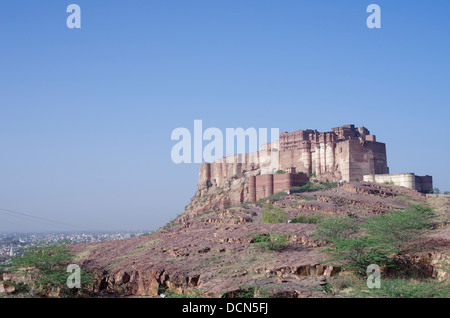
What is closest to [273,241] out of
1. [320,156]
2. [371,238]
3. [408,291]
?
[371,238]

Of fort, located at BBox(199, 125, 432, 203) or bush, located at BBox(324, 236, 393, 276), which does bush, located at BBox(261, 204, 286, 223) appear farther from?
fort, located at BBox(199, 125, 432, 203)

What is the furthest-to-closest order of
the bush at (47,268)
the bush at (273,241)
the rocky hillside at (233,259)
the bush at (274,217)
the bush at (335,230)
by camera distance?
the bush at (274,217), the bush at (335,230), the bush at (273,241), the bush at (47,268), the rocky hillside at (233,259)

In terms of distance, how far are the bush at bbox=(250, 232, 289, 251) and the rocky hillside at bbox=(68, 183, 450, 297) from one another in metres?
0.10

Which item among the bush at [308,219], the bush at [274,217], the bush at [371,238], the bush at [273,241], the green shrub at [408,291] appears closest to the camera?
the green shrub at [408,291]

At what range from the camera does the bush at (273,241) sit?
77.3 feet

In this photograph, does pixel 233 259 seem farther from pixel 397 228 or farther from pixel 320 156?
pixel 320 156

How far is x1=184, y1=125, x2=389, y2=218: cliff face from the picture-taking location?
1857 inches

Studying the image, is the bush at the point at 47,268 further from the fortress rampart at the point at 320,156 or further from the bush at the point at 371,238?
the fortress rampart at the point at 320,156

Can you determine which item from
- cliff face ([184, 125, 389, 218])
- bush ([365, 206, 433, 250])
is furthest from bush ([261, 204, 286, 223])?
cliff face ([184, 125, 389, 218])

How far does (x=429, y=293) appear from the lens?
1484cm

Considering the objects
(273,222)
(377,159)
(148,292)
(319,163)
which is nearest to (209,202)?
(319,163)

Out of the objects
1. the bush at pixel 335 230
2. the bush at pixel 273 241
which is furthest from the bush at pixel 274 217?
the bush at pixel 335 230

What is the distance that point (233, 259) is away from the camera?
2259 cm
